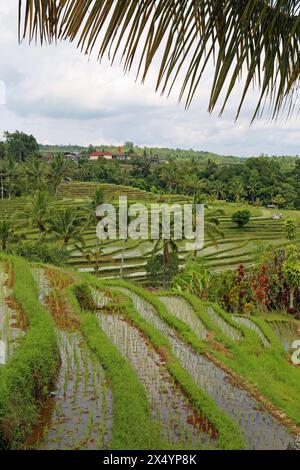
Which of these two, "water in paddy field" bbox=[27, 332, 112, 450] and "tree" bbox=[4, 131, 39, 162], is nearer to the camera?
"water in paddy field" bbox=[27, 332, 112, 450]

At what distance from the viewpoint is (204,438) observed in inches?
132

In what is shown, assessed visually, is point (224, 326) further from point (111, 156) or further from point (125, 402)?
point (111, 156)

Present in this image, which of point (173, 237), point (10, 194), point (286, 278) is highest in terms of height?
point (10, 194)

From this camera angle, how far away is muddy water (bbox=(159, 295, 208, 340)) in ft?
21.1

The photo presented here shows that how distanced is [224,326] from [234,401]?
304 centimetres

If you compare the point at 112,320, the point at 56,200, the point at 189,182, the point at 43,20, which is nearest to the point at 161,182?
the point at 189,182

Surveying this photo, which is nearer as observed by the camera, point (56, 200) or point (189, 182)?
point (56, 200)

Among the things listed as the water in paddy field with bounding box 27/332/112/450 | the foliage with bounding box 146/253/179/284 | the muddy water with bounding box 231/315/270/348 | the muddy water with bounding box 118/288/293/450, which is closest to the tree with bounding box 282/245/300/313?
the foliage with bounding box 146/253/179/284

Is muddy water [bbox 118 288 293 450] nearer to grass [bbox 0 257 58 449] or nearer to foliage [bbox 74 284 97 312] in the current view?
foliage [bbox 74 284 97 312]

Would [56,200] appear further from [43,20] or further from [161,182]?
[43,20]

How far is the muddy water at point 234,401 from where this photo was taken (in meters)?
3.46

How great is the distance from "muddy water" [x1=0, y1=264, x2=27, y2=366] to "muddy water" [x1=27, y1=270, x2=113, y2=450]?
1.54 ft
